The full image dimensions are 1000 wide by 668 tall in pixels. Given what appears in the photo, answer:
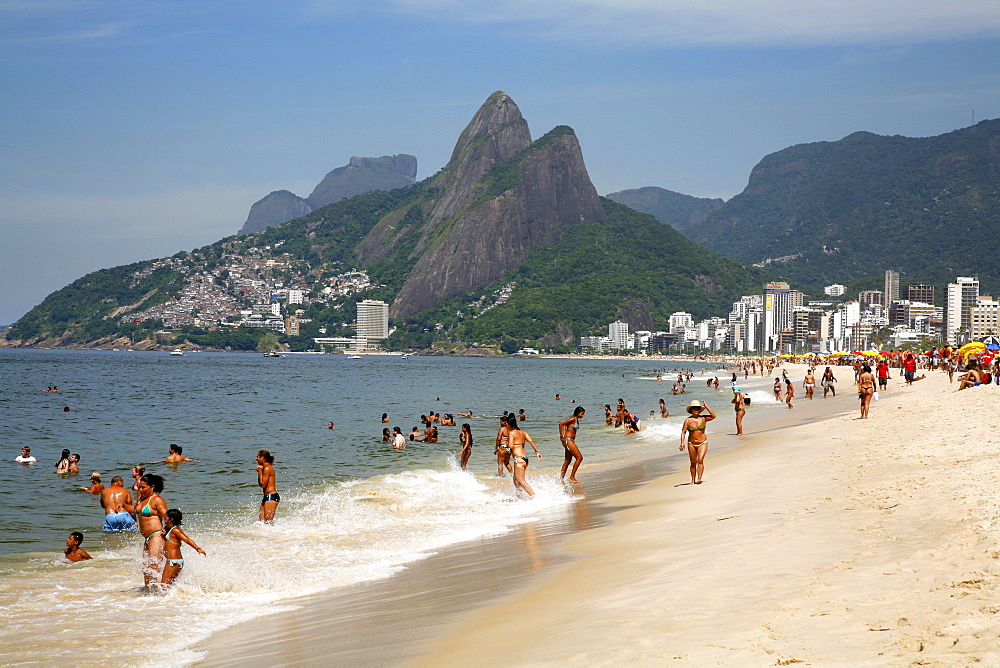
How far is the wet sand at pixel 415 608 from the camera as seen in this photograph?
5918 mm

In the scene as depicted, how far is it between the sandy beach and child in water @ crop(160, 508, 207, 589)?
2.04 metres

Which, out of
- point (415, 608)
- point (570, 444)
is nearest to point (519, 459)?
point (570, 444)

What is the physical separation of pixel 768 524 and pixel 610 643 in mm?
4223

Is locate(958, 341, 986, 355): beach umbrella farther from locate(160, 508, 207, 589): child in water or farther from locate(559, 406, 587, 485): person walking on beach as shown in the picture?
locate(160, 508, 207, 589): child in water

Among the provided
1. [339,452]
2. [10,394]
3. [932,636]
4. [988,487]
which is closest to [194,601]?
[932,636]

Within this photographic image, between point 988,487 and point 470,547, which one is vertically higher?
point 988,487

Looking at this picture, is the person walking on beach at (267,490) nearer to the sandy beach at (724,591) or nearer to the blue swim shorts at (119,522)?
the blue swim shorts at (119,522)

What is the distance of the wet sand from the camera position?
5918 mm

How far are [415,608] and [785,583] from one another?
10.6ft

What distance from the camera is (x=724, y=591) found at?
19.5 feet

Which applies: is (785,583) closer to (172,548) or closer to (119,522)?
(172,548)

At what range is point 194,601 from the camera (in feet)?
27.0

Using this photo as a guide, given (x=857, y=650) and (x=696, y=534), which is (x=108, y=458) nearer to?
(x=696, y=534)

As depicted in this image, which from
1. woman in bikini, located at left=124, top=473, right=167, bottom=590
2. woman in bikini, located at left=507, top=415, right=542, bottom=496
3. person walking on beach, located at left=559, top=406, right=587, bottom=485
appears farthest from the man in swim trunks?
person walking on beach, located at left=559, top=406, right=587, bottom=485
